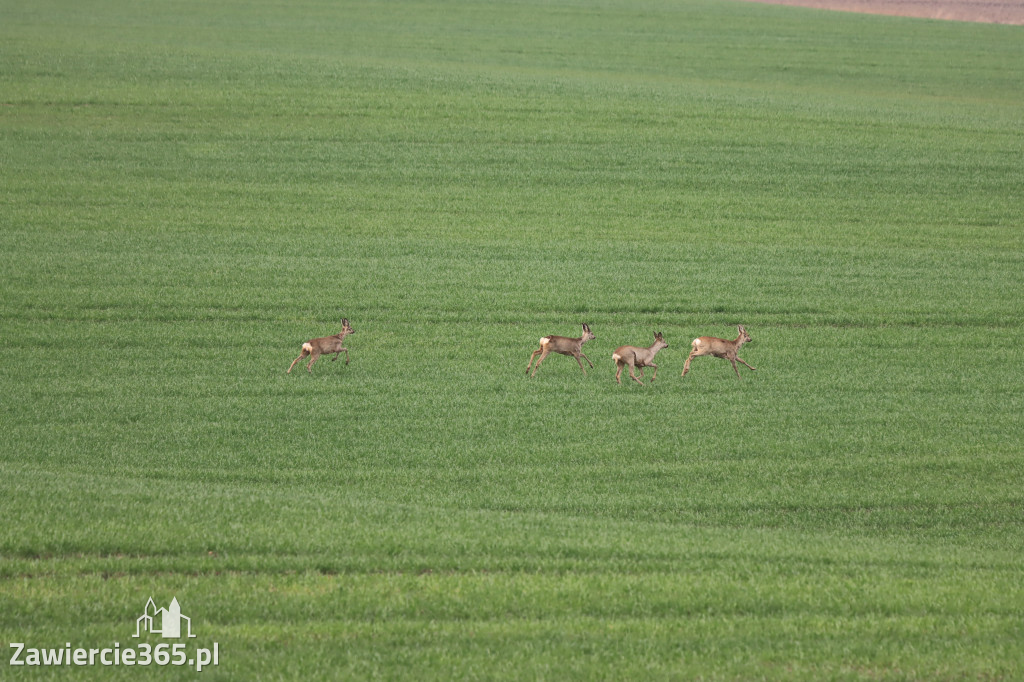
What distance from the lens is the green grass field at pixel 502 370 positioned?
31.1 feet

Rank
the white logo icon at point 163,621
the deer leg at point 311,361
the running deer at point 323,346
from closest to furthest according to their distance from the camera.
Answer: the white logo icon at point 163,621 → the running deer at point 323,346 → the deer leg at point 311,361

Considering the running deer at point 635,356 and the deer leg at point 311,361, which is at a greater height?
the deer leg at point 311,361

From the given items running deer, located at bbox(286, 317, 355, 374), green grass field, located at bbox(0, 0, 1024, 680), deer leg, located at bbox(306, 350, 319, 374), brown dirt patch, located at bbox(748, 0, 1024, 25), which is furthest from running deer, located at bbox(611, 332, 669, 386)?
brown dirt patch, located at bbox(748, 0, 1024, 25)

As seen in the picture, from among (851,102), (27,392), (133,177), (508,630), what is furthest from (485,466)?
(851,102)

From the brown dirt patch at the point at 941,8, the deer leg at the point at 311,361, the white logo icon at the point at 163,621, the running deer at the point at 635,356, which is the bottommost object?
the white logo icon at the point at 163,621

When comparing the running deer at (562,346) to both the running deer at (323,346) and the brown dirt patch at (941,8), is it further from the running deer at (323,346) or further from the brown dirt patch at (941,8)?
the brown dirt patch at (941,8)

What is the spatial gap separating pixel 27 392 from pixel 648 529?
10024 mm

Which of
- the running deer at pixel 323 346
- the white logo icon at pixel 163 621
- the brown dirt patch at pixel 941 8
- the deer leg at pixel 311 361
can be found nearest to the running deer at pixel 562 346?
the running deer at pixel 323 346

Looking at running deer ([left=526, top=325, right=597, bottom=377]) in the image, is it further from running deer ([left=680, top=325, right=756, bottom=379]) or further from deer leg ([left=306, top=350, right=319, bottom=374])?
deer leg ([left=306, top=350, right=319, bottom=374])

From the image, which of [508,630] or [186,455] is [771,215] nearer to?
[186,455]

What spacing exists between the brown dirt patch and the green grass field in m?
32.1

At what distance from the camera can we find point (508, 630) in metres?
9.17

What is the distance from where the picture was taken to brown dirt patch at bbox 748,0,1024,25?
234 ft

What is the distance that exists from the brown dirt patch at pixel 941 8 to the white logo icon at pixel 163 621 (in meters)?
71.8
